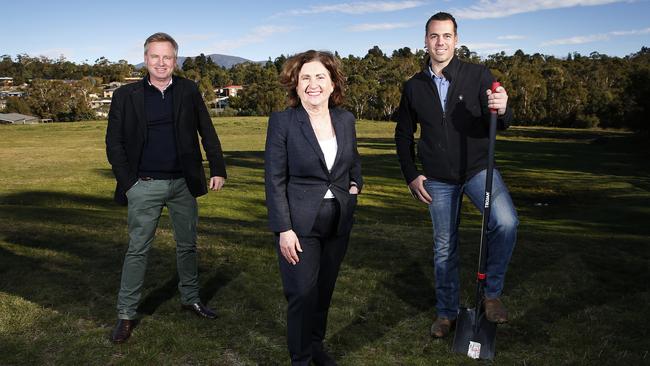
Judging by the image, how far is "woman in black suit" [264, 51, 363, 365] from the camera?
389 cm

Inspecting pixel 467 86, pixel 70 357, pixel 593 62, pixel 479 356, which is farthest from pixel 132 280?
pixel 593 62

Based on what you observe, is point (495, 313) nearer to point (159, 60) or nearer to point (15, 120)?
point (159, 60)

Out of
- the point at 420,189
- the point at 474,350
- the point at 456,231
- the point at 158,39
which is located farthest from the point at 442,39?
the point at 474,350

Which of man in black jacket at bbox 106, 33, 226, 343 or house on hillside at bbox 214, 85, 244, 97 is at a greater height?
house on hillside at bbox 214, 85, 244, 97

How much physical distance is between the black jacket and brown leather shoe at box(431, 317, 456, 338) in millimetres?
1356

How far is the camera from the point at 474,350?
185 inches

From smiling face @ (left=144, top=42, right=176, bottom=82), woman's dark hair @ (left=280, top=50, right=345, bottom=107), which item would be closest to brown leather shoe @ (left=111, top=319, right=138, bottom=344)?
smiling face @ (left=144, top=42, right=176, bottom=82)

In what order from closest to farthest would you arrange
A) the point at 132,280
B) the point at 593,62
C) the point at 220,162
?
1. the point at 132,280
2. the point at 220,162
3. the point at 593,62

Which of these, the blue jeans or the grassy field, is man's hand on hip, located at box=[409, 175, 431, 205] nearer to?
the blue jeans

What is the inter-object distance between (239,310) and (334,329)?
1.14 metres

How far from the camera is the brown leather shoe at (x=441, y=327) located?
201 inches

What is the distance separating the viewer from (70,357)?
4.72 metres

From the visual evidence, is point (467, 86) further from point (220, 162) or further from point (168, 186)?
point (168, 186)

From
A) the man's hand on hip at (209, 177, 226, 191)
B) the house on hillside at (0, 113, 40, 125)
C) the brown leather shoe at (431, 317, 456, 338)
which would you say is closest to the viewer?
the brown leather shoe at (431, 317, 456, 338)
